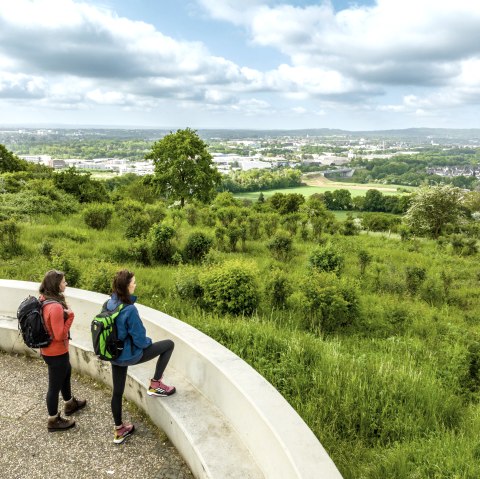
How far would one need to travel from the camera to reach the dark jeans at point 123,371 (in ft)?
13.0

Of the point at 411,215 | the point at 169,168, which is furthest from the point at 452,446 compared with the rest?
the point at 411,215

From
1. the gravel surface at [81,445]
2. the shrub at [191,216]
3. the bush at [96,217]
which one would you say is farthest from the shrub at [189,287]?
the shrub at [191,216]

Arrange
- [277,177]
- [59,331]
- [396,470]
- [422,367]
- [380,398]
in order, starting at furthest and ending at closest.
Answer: [277,177] < [422,367] < [380,398] < [59,331] < [396,470]

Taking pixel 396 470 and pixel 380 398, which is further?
pixel 380 398

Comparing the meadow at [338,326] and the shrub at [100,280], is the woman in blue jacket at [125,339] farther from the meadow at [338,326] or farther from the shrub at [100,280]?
the shrub at [100,280]

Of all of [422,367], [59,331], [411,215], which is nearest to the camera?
[59,331]

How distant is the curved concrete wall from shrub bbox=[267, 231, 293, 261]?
7.26 m

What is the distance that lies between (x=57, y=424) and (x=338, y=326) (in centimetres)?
475

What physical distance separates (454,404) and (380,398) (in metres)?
0.91

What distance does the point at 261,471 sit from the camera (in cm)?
331

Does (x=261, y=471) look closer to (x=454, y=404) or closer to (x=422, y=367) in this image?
(x=454, y=404)

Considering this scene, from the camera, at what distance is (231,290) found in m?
6.88

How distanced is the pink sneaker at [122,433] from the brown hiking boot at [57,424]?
19.6 inches

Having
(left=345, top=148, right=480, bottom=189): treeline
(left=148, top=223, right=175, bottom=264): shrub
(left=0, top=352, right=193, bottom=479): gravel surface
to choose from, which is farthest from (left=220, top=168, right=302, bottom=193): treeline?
(left=0, top=352, right=193, bottom=479): gravel surface
